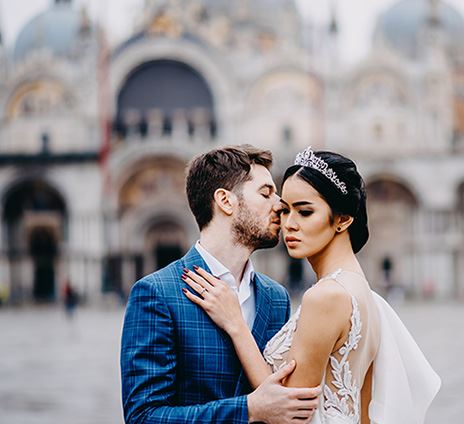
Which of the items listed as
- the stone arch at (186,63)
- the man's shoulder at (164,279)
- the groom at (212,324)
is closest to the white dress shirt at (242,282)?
the groom at (212,324)

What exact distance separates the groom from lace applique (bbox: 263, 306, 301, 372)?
115mm

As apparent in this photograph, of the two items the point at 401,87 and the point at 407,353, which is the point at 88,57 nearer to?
the point at 401,87

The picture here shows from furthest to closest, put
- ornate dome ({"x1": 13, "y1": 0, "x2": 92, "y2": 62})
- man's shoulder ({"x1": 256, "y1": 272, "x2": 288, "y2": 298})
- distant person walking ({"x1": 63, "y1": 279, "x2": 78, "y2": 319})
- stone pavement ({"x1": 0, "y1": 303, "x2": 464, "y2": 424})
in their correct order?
1. ornate dome ({"x1": 13, "y1": 0, "x2": 92, "y2": 62})
2. distant person walking ({"x1": 63, "y1": 279, "x2": 78, "y2": 319})
3. stone pavement ({"x1": 0, "y1": 303, "x2": 464, "y2": 424})
4. man's shoulder ({"x1": 256, "y1": 272, "x2": 288, "y2": 298})

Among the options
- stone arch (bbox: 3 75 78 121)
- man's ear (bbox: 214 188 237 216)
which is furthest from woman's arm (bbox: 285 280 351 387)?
stone arch (bbox: 3 75 78 121)

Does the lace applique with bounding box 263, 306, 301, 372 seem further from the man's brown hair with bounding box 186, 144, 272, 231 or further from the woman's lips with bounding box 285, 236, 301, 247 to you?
the man's brown hair with bounding box 186, 144, 272, 231

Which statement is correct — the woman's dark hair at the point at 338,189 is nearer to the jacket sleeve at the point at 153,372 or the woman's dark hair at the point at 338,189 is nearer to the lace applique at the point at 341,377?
the lace applique at the point at 341,377

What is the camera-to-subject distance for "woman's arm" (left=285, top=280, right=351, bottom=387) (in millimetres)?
2965

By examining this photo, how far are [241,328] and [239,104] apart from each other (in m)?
37.3

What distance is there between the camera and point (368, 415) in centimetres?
329

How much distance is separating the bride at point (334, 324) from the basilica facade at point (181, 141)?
33.8 meters

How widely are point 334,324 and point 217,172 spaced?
71cm

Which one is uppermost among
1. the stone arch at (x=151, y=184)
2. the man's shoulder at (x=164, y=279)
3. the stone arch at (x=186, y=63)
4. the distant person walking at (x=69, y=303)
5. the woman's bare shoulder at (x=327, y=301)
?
the stone arch at (x=186, y=63)

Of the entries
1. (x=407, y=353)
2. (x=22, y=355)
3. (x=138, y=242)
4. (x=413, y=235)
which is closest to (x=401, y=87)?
(x=413, y=235)

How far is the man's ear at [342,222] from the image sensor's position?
3248 millimetres
